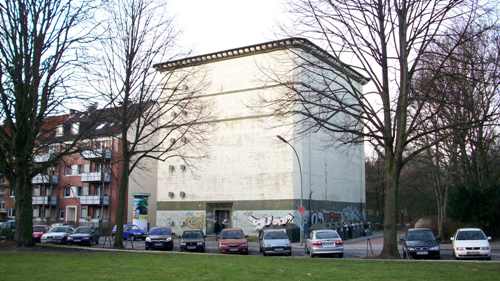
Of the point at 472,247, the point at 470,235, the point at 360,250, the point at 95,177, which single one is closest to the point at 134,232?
the point at 95,177

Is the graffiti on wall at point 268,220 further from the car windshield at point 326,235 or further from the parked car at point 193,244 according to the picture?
the car windshield at point 326,235

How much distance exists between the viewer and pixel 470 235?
86.1ft

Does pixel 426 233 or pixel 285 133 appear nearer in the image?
pixel 426 233

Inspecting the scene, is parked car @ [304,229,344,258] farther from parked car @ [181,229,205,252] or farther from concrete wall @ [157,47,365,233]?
concrete wall @ [157,47,365,233]

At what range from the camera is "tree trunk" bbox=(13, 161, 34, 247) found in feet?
94.3

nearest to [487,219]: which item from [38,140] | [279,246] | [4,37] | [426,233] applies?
[426,233]

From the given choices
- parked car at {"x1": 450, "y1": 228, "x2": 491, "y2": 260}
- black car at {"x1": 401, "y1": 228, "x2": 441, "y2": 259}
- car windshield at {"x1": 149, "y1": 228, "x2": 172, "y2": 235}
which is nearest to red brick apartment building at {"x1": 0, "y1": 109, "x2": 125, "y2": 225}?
car windshield at {"x1": 149, "y1": 228, "x2": 172, "y2": 235}

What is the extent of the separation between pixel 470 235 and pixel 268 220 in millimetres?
26172

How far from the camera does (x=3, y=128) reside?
29.2m

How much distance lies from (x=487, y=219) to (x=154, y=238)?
23.9m

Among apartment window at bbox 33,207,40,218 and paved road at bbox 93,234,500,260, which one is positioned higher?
apartment window at bbox 33,207,40,218

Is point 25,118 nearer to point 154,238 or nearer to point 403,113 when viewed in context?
point 154,238

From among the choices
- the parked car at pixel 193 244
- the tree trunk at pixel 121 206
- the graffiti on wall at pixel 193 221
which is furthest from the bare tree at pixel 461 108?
the graffiti on wall at pixel 193 221

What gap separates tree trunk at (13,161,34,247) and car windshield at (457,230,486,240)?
2195 cm
